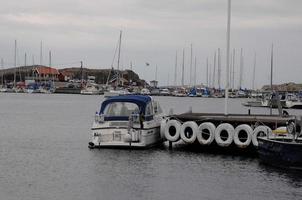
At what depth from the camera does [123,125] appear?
124 ft

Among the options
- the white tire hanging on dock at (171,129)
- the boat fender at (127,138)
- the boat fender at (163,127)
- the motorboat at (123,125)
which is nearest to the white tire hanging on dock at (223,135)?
the white tire hanging on dock at (171,129)

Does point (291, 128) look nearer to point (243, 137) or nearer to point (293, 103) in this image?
point (243, 137)

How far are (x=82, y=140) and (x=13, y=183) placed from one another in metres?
21.1

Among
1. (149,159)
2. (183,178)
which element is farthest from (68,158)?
(183,178)

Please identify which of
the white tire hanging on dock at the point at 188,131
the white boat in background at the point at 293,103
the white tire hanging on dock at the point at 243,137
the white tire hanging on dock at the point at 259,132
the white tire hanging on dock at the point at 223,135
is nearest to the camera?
the white tire hanging on dock at the point at 259,132

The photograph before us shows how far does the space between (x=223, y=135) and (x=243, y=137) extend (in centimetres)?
133

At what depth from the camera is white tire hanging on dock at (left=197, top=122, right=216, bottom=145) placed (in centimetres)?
3775

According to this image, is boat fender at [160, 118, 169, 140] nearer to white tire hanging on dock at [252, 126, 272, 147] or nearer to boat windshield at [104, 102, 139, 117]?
boat windshield at [104, 102, 139, 117]

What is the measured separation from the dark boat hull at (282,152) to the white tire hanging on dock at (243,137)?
3.85m

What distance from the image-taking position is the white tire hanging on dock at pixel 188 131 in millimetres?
38309

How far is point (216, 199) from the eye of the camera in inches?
988

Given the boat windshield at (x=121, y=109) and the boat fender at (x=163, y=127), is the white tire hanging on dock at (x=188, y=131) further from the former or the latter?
the boat windshield at (x=121, y=109)

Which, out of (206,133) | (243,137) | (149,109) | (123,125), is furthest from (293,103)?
(123,125)

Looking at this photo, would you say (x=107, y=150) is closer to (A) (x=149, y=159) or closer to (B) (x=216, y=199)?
(A) (x=149, y=159)
